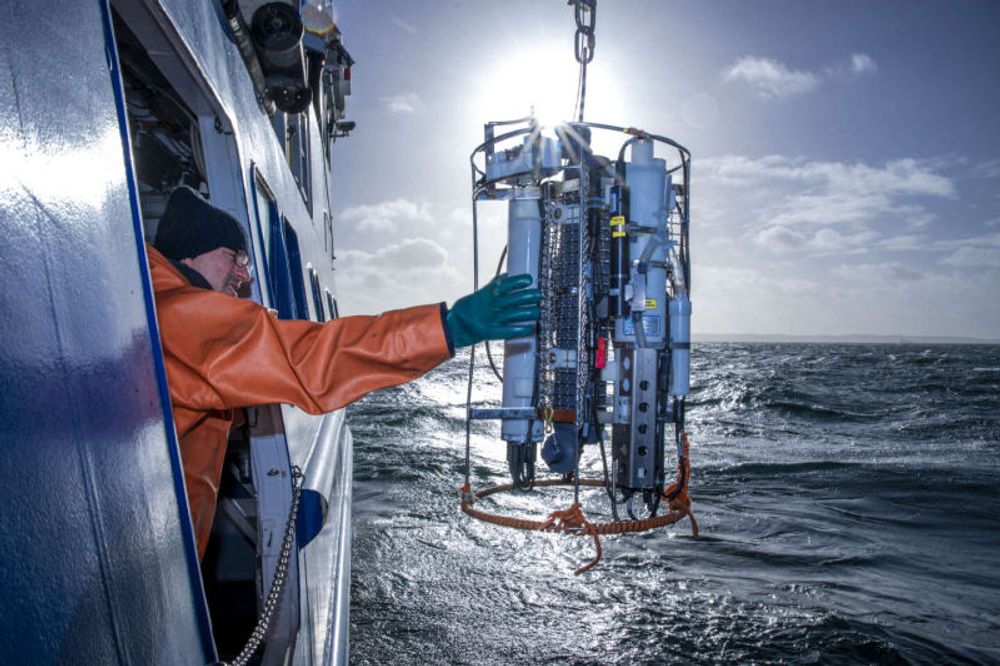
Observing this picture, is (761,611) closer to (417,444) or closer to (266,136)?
(266,136)

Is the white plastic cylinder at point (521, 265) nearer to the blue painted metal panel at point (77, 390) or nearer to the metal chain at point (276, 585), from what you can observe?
the metal chain at point (276, 585)

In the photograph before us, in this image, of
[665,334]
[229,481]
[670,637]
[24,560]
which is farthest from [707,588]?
[24,560]

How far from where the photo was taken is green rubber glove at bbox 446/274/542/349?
7.15 ft

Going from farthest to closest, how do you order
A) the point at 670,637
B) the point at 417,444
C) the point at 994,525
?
1. the point at 417,444
2. the point at 994,525
3. the point at 670,637

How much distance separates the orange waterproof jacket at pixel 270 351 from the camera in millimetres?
1666

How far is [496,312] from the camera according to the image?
222 cm

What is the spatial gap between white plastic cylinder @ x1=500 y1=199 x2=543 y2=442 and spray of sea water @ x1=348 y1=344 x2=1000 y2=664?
5.42ft

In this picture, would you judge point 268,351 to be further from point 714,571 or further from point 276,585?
point 714,571

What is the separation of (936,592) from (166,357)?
7001 millimetres

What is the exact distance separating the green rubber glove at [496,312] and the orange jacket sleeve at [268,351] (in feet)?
0.96

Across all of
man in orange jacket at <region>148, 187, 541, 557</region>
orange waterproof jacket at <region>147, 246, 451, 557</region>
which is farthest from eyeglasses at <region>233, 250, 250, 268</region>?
orange waterproof jacket at <region>147, 246, 451, 557</region>

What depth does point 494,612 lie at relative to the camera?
5508 millimetres

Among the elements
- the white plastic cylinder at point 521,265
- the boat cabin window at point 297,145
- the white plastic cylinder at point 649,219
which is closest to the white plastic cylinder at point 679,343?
the white plastic cylinder at point 649,219

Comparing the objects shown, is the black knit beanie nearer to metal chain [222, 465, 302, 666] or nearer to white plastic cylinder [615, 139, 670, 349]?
metal chain [222, 465, 302, 666]
